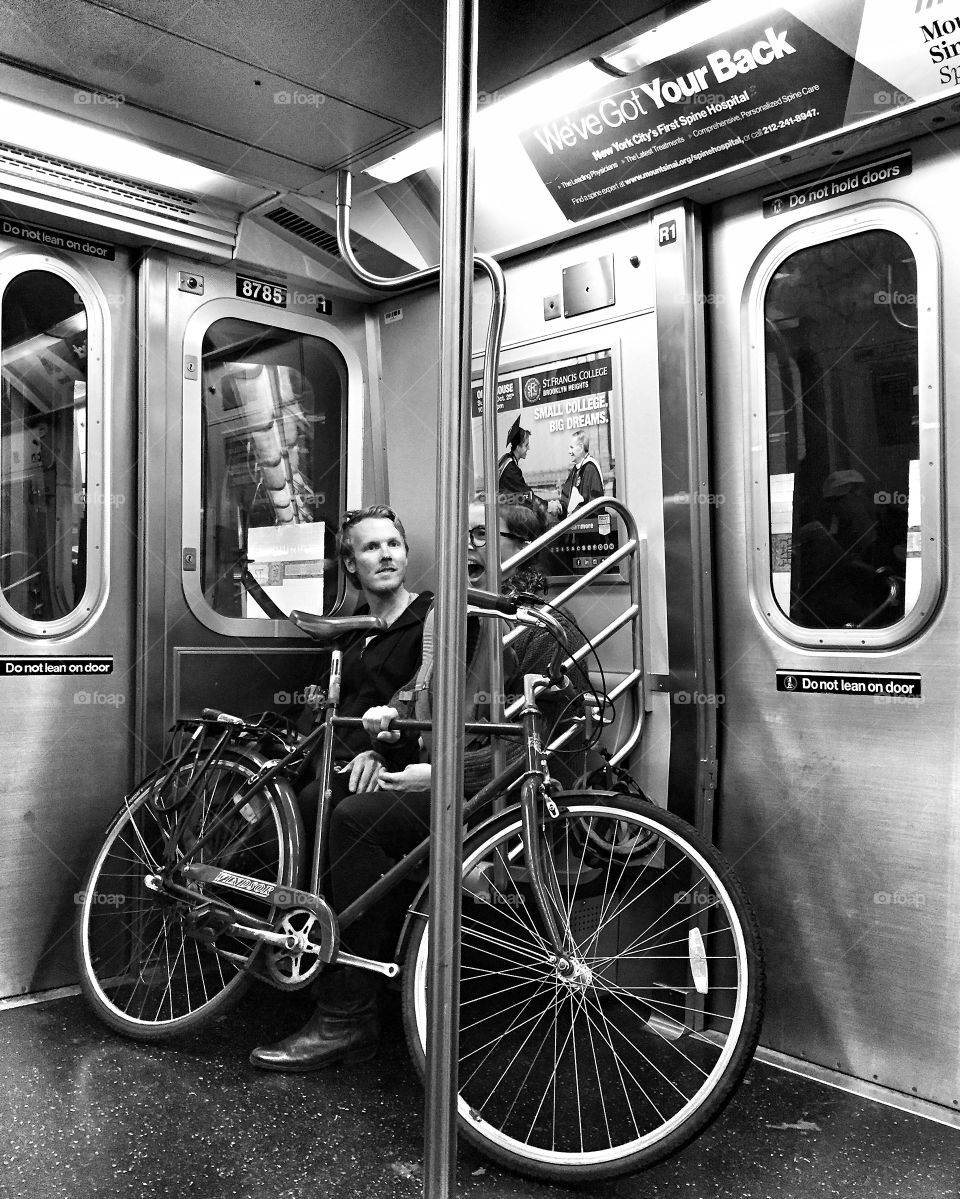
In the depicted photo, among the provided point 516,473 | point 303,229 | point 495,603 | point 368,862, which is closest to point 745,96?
point 516,473

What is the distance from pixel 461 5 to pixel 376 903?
2.44m

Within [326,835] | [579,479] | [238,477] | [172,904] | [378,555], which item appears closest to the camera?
[326,835]

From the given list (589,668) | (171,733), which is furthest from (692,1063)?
(171,733)

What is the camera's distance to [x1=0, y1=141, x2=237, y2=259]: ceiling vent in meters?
3.46

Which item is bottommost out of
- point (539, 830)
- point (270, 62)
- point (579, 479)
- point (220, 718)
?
point (539, 830)

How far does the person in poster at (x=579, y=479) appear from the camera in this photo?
12.1 ft

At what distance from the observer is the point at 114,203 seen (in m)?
3.67

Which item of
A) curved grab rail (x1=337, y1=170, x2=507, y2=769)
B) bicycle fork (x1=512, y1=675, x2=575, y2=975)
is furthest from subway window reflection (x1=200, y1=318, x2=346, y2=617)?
bicycle fork (x1=512, y1=675, x2=575, y2=975)

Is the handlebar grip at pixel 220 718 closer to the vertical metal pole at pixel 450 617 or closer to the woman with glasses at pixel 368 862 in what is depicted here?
the woman with glasses at pixel 368 862

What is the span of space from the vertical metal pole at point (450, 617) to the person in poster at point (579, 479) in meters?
2.02

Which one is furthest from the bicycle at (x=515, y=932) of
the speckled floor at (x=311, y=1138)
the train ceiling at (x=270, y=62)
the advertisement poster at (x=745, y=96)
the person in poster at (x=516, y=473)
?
the advertisement poster at (x=745, y=96)

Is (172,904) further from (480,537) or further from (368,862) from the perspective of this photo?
(480,537)

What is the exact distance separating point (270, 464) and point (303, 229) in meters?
0.94

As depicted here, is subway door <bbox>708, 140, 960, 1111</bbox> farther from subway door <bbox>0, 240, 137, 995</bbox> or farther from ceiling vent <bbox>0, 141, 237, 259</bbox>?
subway door <bbox>0, 240, 137, 995</bbox>
